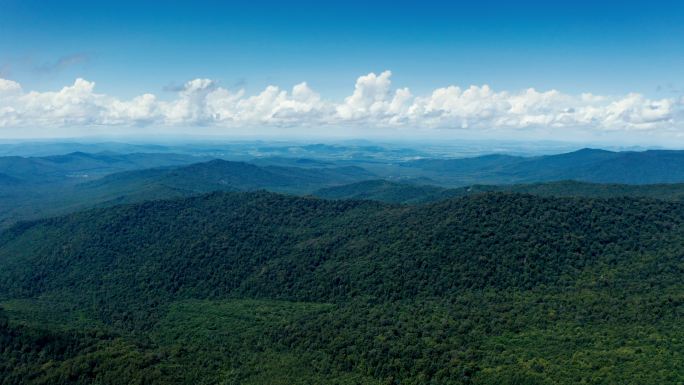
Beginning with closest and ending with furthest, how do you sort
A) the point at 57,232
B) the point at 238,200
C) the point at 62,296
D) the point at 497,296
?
the point at 497,296, the point at 62,296, the point at 57,232, the point at 238,200

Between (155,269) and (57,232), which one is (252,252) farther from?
(57,232)

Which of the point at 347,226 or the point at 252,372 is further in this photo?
the point at 347,226

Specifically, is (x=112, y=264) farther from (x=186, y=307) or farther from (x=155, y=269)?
(x=186, y=307)

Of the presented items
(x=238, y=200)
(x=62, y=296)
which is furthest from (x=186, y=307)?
(x=238, y=200)

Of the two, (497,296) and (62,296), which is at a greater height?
(497,296)

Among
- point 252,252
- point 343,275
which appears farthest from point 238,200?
point 343,275

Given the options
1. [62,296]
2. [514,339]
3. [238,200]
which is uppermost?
[238,200]

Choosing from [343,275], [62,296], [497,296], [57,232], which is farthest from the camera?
[57,232]
